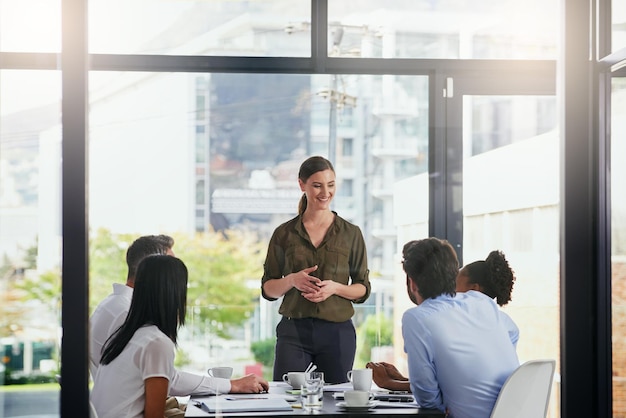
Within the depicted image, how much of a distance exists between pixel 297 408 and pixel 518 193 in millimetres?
2725

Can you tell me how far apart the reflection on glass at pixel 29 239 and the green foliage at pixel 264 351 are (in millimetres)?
1879

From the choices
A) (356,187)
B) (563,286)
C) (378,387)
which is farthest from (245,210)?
(563,286)

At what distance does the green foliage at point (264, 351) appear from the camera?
5.36m

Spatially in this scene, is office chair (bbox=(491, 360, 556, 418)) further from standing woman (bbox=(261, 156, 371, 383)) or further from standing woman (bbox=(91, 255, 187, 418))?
standing woman (bbox=(261, 156, 371, 383))

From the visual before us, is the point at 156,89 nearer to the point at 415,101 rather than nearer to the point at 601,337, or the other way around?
the point at 415,101

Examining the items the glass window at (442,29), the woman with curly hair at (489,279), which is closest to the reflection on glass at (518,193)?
the glass window at (442,29)

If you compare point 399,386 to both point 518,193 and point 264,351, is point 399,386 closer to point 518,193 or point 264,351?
point 264,351

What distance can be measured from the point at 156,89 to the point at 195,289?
116 centimetres

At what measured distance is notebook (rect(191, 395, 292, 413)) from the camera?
349 cm

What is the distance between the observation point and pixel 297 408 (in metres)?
3.54

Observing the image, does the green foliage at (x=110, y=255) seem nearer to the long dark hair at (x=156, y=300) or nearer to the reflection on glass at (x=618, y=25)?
the long dark hair at (x=156, y=300)

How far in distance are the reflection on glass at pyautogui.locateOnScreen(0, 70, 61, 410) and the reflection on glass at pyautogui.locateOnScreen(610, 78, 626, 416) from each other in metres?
2.21

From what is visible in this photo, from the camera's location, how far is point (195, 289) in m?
5.33

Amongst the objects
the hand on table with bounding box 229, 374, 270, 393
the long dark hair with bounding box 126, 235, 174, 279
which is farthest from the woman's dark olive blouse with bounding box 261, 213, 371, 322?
the hand on table with bounding box 229, 374, 270, 393
